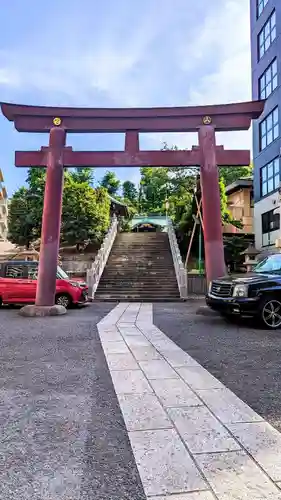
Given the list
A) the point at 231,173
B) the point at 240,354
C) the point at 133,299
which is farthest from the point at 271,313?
the point at 231,173

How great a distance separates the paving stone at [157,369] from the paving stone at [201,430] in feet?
3.64

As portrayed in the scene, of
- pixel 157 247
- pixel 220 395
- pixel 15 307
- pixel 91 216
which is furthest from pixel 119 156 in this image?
pixel 91 216

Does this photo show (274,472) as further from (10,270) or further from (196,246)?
(196,246)

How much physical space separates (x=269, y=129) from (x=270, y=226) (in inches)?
213

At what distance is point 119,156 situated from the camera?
1138 cm

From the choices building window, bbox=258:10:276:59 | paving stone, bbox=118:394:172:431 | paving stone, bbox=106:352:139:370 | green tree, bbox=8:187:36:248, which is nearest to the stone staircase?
green tree, bbox=8:187:36:248

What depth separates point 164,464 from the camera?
7.97 ft

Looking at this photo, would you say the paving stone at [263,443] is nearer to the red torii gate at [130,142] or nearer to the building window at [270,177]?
the red torii gate at [130,142]

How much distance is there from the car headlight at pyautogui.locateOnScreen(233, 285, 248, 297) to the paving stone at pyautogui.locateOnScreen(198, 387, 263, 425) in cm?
429

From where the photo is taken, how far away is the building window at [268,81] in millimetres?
20766

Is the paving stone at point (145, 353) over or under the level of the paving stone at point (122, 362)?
over

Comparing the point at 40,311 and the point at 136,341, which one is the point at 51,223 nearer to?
the point at 40,311

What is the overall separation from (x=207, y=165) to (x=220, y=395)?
27.8ft

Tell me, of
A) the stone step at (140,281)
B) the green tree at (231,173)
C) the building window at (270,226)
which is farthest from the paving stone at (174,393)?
the green tree at (231,173)
